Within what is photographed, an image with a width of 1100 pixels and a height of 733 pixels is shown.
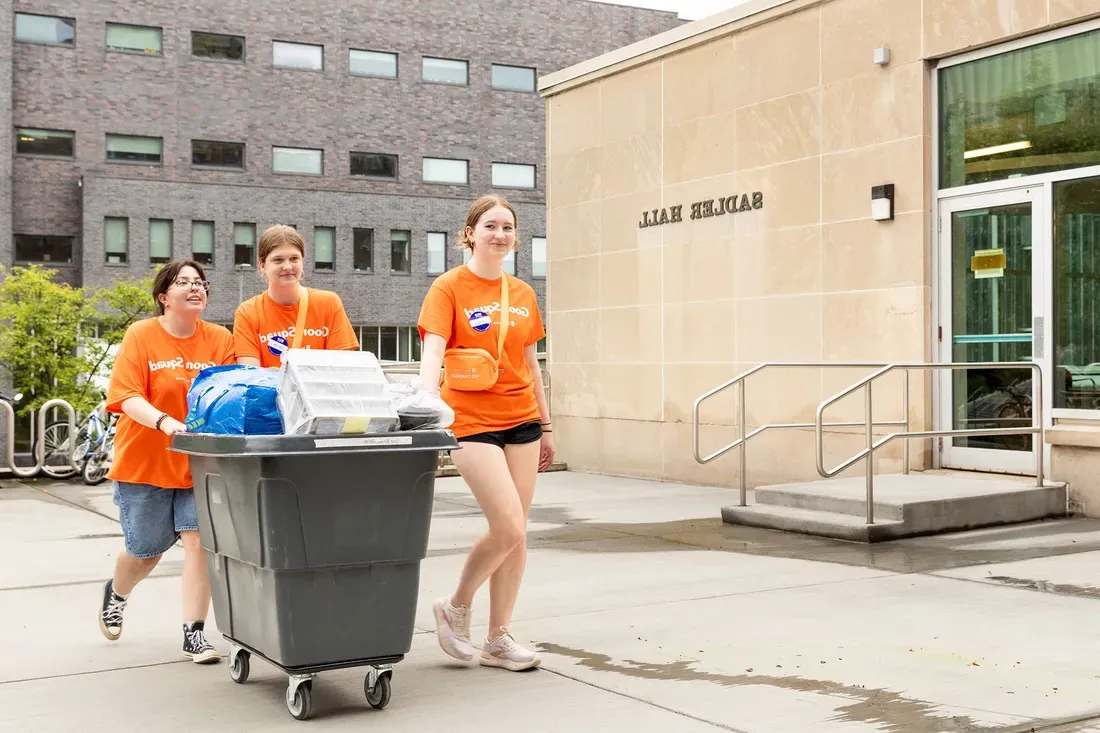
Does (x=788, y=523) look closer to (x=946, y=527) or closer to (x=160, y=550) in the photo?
(x=946, y=527)

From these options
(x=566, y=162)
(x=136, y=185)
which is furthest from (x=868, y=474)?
(x=136, y=185)

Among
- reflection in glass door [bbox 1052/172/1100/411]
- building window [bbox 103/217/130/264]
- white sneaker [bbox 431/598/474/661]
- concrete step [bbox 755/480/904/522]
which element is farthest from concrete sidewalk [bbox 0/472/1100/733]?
building window [bbox 103/217/130/264]

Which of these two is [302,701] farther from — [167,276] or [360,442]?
[167,276]

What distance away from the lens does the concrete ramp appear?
9328mm

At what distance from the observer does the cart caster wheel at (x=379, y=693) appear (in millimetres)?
4910

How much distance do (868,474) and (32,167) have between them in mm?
42095

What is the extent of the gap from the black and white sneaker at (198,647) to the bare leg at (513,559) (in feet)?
4.09

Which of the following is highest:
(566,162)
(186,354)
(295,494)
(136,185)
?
(136,185)

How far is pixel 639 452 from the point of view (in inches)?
592

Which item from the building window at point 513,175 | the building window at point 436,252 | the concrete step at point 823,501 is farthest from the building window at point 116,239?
the concrete step at point 823,501

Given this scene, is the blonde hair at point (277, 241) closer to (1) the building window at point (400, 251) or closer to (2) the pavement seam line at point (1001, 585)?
(2) the pavement seam line at point (1001, 585)

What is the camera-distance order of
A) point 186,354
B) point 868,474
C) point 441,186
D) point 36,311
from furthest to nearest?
point 441,186 < point 36,311 < point 868,474 < point 186,354

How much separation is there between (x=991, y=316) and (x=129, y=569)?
25.9 feet

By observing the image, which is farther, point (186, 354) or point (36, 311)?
point (36, 311)
